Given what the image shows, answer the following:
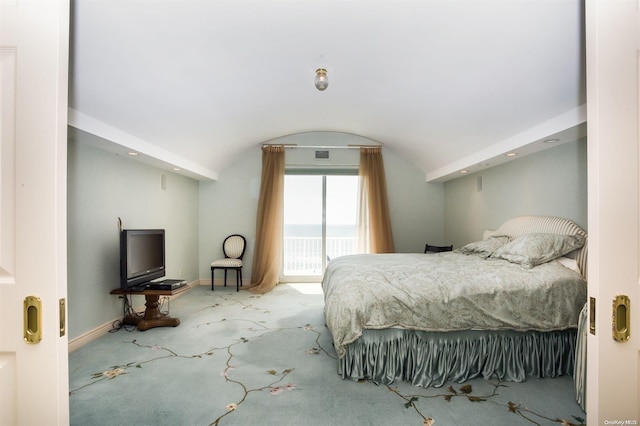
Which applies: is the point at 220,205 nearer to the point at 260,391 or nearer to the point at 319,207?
the point at 319,207

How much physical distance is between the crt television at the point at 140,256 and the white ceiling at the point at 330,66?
0.97 meters

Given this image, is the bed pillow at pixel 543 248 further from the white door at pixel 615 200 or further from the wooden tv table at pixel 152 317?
the wooden tv table at pixel 152 317

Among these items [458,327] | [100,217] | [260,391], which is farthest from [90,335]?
[458,327]

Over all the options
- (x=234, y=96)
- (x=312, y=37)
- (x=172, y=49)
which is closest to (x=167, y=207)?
(x=234, y=96)

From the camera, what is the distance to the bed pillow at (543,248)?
2.79m

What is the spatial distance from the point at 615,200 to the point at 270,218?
16.8ft

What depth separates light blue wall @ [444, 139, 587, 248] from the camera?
309 centimetres

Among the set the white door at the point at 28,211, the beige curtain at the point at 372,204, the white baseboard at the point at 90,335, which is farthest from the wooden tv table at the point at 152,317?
the beige curtain at the point at 372,204

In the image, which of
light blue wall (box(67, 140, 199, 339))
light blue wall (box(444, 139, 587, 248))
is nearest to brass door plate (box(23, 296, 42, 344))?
light blue wall (box(67, 140, 199, 339))

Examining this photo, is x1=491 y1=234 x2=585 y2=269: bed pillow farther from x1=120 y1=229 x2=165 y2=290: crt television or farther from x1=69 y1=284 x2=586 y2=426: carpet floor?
x1=120 y1=229 x2=165 y2=290: crt television

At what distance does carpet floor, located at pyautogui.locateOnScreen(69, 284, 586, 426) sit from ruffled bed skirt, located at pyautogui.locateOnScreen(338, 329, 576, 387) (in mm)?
73

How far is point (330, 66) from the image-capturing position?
2.98 metres

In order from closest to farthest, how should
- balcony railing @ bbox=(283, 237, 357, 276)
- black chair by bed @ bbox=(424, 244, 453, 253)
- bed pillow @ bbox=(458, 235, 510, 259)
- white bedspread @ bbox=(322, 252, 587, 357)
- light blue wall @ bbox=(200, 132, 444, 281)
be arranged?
white bedspread @ bbox=(322, 252, 587, 357), bed pillow @ bbox=(458, 235, 510, 259), black chair by bed @ bbox=(424, 244, 453, 253), light blue wall @ bbox=(200, 132, 444, 281), balcony railing @ bbox=(283, 237, 357, 276)

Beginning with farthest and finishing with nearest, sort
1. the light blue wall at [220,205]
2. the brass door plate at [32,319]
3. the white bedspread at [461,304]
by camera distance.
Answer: the light blue wall at [220,205]
the white bedspread at [461,304]
the brass door plate at [32,319]
